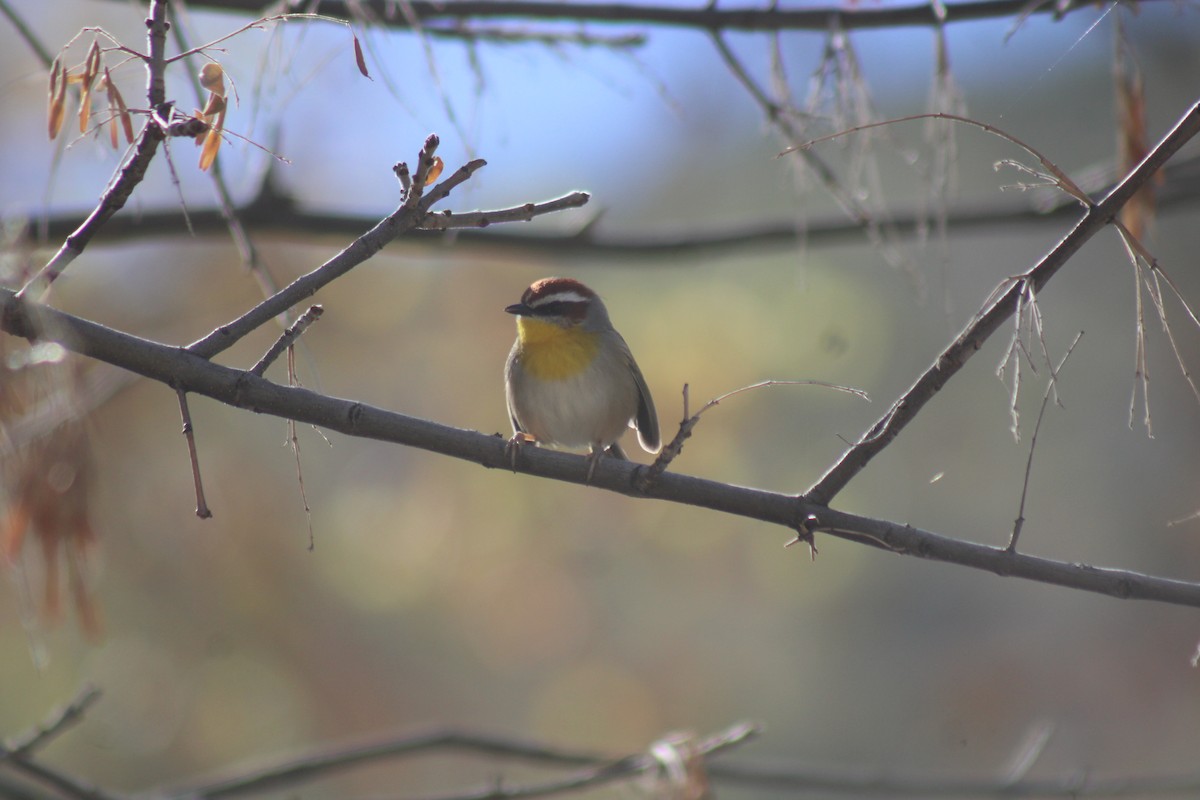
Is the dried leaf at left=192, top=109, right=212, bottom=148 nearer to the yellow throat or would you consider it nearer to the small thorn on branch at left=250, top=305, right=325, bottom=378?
the small thorn on branch at left=250, top=305, right=325, bottom=378

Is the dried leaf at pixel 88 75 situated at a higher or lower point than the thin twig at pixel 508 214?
higher

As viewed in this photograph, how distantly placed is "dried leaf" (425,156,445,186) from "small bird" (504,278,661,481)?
239 cm

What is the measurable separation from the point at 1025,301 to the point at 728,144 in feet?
36.1

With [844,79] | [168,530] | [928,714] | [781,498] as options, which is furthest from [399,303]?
[928,714]

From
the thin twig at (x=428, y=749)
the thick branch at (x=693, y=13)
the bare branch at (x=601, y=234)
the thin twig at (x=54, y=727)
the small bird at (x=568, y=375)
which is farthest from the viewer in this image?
the small bird at (x=568, y=375)

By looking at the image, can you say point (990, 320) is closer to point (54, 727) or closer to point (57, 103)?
point (57, 103)

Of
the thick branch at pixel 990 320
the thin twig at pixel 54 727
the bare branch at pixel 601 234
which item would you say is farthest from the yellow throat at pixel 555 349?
the thick branch at pixel 990 320

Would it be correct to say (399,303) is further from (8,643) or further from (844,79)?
(844,79)

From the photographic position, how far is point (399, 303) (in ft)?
28.5

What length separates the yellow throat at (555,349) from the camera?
4543mm

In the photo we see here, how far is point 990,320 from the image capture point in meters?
2.14

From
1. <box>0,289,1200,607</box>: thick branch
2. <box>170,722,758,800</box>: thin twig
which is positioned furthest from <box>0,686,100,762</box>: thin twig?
<box>0,289,1200,607</box>: thick branch

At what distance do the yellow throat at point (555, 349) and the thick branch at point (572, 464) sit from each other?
6.97 ft

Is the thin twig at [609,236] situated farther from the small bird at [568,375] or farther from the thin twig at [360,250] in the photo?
the thin twig at [360,250]
